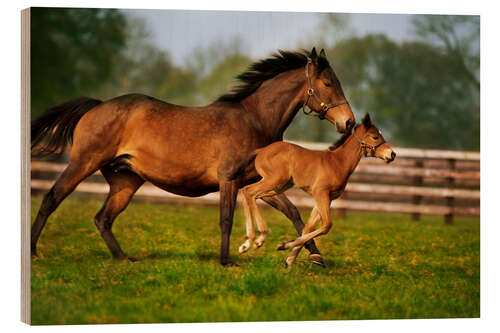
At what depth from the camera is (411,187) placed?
840cm

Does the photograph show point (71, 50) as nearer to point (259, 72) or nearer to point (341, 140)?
point (259, 72)

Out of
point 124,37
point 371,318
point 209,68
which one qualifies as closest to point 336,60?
point 209,68

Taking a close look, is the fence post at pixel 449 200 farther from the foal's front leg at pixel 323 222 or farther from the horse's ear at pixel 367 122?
the foal's front leg at pixel 323 222

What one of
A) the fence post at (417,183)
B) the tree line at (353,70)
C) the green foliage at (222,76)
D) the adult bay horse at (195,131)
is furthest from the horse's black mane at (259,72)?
the fence post at (417,183)

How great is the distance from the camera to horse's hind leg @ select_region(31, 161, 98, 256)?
20.1 ft

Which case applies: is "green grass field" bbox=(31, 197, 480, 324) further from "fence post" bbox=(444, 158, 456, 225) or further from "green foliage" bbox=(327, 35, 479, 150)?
"green foliage" bbox=(327, 35, 479, 150)

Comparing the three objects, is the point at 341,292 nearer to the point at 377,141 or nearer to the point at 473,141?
the point at 377,141

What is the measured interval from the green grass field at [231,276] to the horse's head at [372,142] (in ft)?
4.33

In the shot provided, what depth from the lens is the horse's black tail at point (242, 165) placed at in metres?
6.04

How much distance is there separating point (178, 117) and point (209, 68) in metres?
0.94

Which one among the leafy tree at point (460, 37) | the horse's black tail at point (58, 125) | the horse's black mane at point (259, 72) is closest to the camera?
the horse's black tail at point (58, 125)

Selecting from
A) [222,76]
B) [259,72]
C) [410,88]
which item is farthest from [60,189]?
[410,88]

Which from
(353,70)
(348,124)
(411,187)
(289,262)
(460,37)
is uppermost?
(460,37)

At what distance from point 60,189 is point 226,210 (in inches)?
68.7
